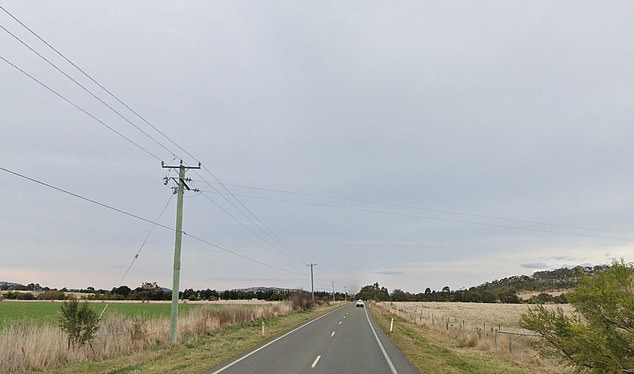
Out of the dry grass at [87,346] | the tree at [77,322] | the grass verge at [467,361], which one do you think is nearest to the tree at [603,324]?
the grass verge at [467,361]

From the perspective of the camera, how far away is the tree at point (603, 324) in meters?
8.77

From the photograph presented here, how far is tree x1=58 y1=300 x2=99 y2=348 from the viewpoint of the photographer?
1770 cm

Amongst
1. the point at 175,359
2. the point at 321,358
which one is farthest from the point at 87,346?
the point at 321,358

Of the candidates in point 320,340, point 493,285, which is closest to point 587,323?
point 320,340

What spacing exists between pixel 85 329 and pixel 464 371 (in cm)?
1384

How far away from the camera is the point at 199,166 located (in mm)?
23828

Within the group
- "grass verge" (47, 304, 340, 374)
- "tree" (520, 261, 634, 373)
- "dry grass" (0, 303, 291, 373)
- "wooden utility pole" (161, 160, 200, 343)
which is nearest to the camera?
"tree" (520, 261, 634, 373)

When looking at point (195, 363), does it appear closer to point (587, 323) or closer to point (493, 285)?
point (587, 323)

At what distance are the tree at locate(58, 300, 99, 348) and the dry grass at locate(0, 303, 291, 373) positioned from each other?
0.30 m

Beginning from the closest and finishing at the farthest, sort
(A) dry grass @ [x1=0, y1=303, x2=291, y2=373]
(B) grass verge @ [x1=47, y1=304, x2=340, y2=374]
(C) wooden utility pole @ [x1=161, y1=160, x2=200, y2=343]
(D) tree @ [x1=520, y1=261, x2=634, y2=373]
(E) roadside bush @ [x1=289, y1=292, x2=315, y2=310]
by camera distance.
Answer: (D) tree @ [x1=520, y1=261, x2=634, y2=373] → (B) grass verge @ [x1=47, y1=304, x2=340, y2=374] → (A) dry grass @ [x1=0, y1=303, x2=291, y2=373] → (C) wooden utility pole @ [x1=161, y1=160, x2=200, y2=343] → (E) roadside bush @ [x1=289, y1=292, x2=315, y2=310]

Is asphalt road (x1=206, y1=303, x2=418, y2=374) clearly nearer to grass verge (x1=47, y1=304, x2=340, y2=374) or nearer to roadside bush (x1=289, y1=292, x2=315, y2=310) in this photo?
grass verge (x1=47, y1=304, x2=340, y2=374)

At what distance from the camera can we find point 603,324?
360 inches

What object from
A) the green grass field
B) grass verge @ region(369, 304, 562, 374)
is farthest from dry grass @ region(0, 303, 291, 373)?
grass verge @ region(369, 304, 562, 374)

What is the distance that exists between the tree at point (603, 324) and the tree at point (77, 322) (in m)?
16.2
